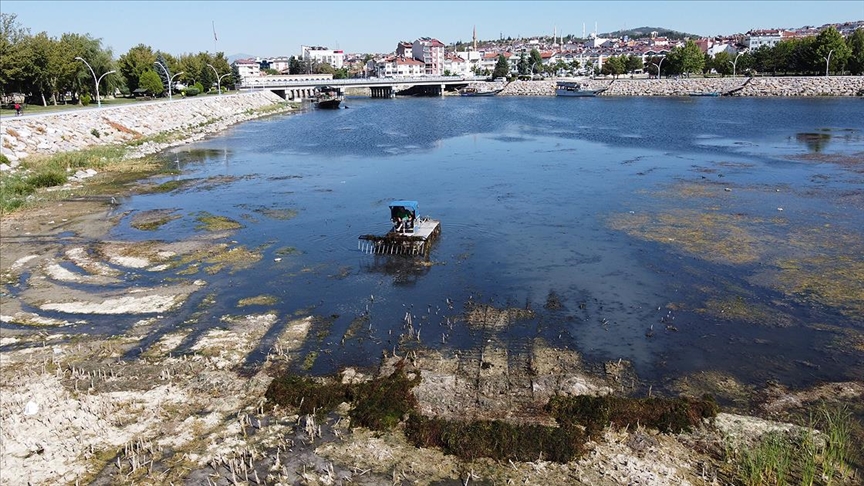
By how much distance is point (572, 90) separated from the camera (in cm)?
15225

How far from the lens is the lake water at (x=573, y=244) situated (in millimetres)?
16844

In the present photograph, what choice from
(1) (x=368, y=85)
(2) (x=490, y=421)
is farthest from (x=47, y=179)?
(1) (x=368, y=85)

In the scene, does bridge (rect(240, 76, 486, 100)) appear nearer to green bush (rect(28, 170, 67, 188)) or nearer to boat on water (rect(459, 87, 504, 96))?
boat on water (rect(459, 87, 504, 96))

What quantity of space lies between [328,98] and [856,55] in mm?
111674

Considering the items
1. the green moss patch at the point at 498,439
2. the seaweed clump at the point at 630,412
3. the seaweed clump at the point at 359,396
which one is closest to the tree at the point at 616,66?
the seaweed clump at the point at 630,412

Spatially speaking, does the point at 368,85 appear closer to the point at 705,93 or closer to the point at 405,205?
the point at 705,93

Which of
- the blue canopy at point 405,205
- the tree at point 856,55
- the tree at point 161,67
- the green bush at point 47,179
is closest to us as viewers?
the blue canopy at point 405,205

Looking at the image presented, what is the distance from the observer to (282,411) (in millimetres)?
13203

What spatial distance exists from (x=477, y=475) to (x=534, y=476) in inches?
40.3

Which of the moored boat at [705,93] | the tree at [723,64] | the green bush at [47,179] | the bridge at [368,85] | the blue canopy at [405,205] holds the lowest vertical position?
the blue canopy at [405,205]

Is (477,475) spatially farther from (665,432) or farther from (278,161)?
(278,161)

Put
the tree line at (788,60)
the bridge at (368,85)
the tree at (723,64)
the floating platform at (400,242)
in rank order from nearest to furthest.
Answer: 1. the floating platform at (400,242)
2. the tree line at (788,60)
3. the bridge at (368,85)
4. the tree at (723,64)

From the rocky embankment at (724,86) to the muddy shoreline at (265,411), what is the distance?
118 m

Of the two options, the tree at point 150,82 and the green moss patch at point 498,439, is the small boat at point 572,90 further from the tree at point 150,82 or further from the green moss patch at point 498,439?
the green moss patch at point 498,439
